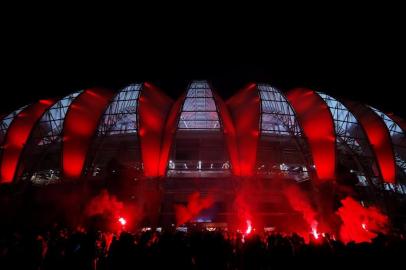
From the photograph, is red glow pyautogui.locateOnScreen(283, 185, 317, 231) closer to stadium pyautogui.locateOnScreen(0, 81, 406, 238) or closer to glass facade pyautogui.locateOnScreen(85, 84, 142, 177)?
stadium pyautogui.locateOnScreen(0, 81, 406, 238)

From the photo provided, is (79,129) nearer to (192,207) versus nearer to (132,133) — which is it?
(132,133)

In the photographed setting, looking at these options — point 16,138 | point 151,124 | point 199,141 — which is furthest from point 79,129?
point 199,141

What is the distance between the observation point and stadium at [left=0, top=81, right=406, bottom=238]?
2364 centimetres

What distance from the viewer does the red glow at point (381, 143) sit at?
83.9ft

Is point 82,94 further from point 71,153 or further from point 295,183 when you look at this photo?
point 295,183

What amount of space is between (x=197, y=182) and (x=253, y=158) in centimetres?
538

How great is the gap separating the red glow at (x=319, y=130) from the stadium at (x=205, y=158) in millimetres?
87

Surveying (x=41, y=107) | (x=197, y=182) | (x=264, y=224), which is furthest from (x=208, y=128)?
(x=41, y=107)

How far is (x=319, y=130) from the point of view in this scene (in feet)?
84.2

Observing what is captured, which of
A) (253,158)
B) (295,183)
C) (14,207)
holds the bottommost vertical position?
(14,207)

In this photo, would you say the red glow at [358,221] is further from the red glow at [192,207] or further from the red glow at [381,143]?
the red glow at [192,207]

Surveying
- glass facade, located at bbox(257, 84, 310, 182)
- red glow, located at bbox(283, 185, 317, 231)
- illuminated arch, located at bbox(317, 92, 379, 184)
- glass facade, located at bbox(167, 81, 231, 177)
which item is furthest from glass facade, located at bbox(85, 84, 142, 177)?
illuminated arch, located at bbox(317, 92, 379, 184)

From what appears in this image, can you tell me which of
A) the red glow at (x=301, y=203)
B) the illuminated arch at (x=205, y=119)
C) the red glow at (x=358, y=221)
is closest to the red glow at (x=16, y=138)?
the illuminated arch at (x=205, y=119)

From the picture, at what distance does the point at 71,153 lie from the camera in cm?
2439
